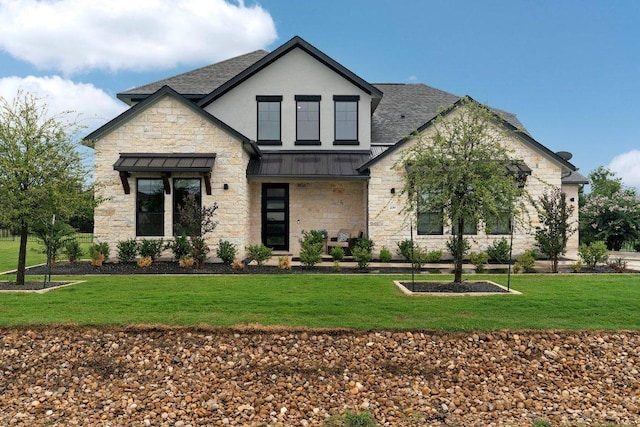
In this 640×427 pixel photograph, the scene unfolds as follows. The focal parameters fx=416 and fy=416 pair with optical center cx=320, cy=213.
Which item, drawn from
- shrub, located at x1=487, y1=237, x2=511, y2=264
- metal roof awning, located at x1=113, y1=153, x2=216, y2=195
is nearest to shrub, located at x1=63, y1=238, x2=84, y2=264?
metal roof awning, located at x1=113, y1=153, x2=216, y2=195

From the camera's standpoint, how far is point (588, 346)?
21.6 ft

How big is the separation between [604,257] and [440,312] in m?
9.18

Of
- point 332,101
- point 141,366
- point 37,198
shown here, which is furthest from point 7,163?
point 332,101

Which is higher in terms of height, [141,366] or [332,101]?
[332,101]

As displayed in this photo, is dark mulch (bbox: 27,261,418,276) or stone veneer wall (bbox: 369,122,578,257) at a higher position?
stone veneer wall (bbox: 369,122,578,257)

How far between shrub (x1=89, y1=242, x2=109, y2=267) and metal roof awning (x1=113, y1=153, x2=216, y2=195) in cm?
200

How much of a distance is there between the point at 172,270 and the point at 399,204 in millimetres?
8101

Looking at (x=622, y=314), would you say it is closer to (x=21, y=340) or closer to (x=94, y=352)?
(x=94, y=352)

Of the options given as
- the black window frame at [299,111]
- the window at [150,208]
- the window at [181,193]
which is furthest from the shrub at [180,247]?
the black window frame at [299,111]

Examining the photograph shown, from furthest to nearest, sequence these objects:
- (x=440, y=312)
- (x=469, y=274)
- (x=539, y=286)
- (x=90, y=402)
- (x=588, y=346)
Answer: (x=469, y=274)
(x=539, y=286)
(x=440, y=312)
(x=588, y=346)
(x=90, y=402)

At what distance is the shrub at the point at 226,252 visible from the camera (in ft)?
45.2

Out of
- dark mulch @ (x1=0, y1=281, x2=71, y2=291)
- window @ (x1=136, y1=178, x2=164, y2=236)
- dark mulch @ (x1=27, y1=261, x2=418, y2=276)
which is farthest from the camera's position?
window @ (x1=136, y1=178, x2=164, y2=236)

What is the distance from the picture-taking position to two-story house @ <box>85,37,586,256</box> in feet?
47.4

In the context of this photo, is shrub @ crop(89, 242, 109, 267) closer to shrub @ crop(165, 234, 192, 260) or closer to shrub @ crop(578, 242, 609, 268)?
shrub @ crop(165, 234, 192, 260)
